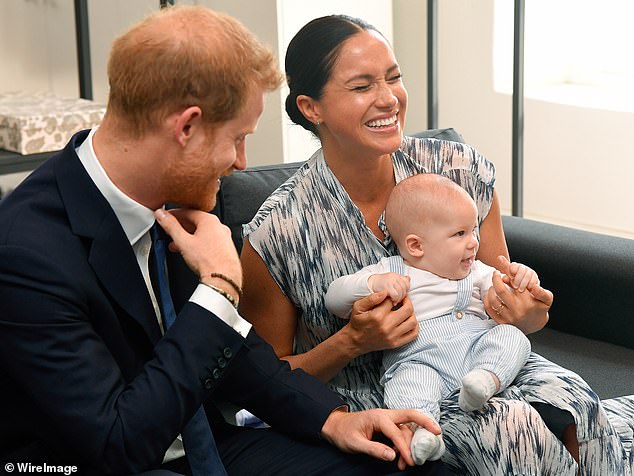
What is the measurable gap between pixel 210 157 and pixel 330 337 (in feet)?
1.92

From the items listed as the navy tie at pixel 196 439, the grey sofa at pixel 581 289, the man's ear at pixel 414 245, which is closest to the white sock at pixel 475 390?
the man's ear at pixel 414 245

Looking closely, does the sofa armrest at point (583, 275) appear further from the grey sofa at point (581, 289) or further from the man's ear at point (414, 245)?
the man's ear at point (414, 245)

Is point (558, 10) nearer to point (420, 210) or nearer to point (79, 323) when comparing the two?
point (420, 210)

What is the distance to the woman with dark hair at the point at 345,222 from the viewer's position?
1.94 meters

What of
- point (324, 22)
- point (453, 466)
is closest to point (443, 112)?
point (324, 22)

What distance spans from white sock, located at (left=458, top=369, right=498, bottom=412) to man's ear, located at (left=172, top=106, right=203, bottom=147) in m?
0.62

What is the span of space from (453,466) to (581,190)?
2.88 metres

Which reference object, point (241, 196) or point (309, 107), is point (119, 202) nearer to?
point (309, 107)

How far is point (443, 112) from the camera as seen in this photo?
4.79 metres

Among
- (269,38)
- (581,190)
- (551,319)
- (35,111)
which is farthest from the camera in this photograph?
(581,190)

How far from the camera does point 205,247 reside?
1.54 meters

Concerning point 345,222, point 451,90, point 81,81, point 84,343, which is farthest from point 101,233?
point 451,90

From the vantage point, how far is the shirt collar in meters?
1.53

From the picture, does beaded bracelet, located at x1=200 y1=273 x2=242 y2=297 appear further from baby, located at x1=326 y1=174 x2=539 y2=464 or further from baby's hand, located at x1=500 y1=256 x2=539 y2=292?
baby's hand, located at x1=500 y1=256 x2=539 y2=292
